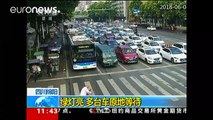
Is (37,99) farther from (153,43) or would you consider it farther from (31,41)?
(153,43)

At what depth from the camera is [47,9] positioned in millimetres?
7406

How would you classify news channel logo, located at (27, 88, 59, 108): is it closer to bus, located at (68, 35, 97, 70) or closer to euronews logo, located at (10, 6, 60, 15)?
bus, located at (68, 35, 97, 70)

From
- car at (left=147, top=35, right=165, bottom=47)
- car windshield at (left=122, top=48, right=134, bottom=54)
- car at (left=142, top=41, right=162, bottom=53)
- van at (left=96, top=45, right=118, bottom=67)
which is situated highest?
car at (left=147, top=35, right=165, bottom=47)

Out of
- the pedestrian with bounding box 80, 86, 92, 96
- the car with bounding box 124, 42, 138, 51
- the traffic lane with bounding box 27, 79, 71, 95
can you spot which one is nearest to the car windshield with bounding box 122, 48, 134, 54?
the car with bounding box 124, 42, 138, 51

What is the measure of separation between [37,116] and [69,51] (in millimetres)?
1809

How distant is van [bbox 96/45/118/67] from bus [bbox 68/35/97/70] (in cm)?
13

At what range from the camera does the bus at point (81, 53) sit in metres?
7.95

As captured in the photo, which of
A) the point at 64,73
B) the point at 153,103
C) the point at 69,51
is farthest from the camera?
the point at 69,51

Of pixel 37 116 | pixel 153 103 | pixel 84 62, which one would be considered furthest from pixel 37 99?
pixel 153 103

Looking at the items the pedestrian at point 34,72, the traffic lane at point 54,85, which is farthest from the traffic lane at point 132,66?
the pedestrian at point 34,72

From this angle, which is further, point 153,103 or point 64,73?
point 64,73

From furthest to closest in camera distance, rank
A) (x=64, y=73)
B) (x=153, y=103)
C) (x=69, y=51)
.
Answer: (x=69, y=51) < (x=64, y=73) < (x=153, y=103)

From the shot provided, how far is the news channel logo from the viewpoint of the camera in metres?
7.24
